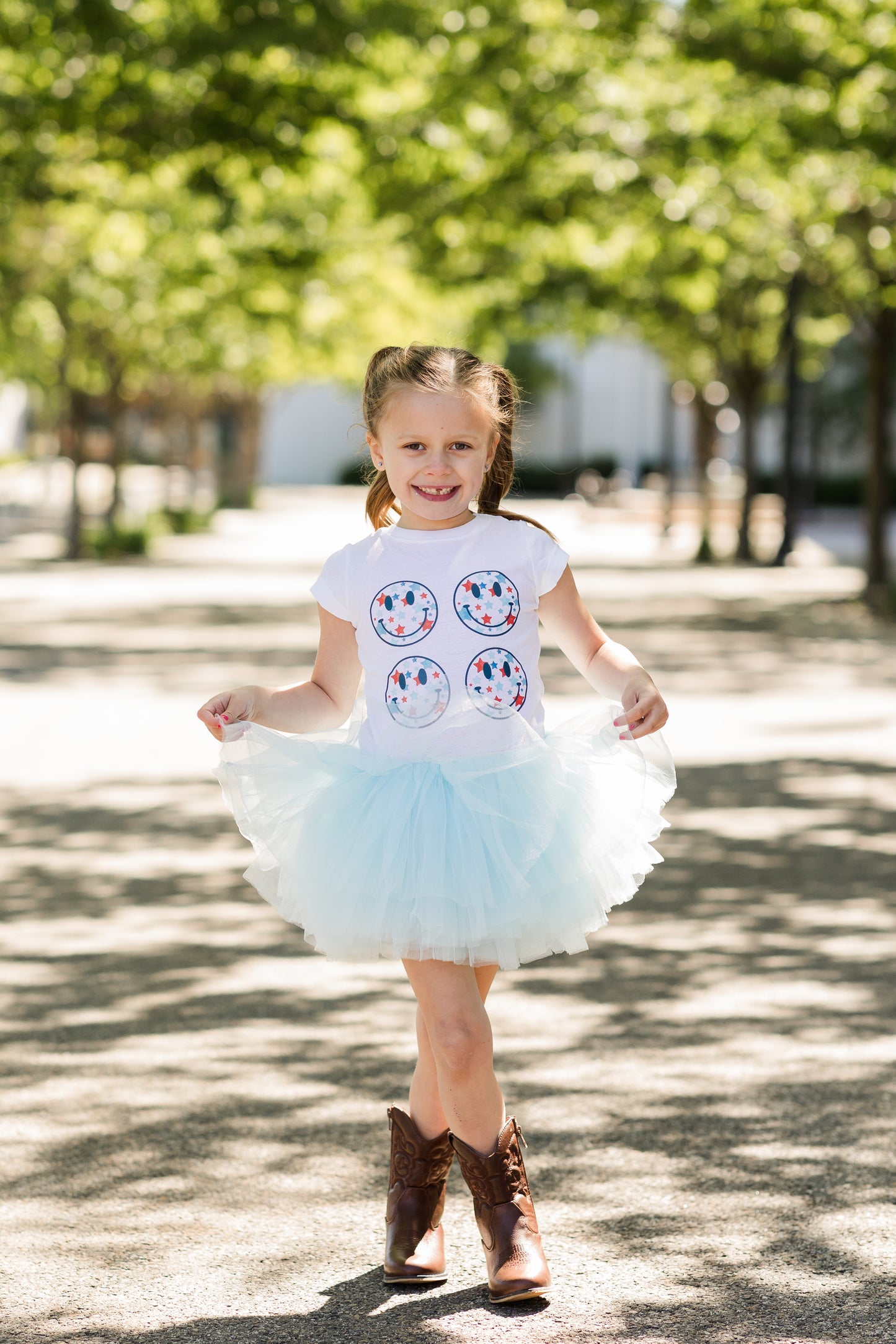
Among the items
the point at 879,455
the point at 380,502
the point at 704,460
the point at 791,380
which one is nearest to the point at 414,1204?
the point at 380,502

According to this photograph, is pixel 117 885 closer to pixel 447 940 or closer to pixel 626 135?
pixel 447 940

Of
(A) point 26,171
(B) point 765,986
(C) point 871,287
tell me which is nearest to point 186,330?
(C) point 871,287

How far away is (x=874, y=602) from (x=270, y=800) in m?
16.3

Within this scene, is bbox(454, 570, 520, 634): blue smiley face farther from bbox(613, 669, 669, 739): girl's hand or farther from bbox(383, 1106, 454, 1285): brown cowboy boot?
bbox(383, 1106, 454, 1285): brown cowboy boot

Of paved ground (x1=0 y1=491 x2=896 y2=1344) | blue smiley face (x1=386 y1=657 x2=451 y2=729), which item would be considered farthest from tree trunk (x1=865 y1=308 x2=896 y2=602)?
blue smiley face (x1=386 y1=657 x2=451 y2=729)

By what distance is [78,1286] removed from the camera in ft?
11.1

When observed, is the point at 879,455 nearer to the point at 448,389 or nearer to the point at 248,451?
the point at 448,389

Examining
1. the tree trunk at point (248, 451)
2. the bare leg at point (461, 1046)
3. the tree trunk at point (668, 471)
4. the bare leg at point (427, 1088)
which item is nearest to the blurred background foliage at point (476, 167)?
the tree trunk at point (668, 471)

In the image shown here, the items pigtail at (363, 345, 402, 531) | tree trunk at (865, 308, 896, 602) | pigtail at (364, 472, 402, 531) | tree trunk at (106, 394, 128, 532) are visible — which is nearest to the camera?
pigtail at (363, 345, 402, 531)

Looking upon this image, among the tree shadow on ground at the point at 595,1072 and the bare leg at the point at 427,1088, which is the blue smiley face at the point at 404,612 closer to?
the bare leg at the point at 427,1088

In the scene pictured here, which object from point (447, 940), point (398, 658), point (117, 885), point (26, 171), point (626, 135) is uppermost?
point (626, 135)

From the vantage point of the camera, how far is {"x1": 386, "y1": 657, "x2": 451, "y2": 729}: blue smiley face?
132 inches

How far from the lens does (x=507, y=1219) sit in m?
3.32

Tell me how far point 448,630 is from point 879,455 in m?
16.8
